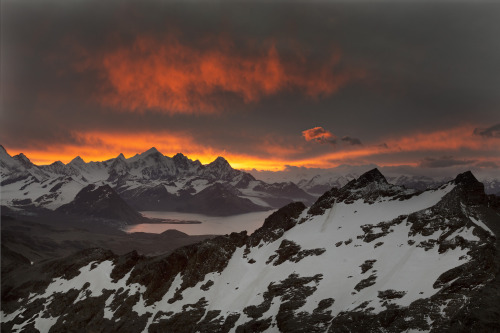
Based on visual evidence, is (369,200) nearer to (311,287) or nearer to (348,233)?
(348,233)

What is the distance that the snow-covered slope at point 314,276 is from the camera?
192ft

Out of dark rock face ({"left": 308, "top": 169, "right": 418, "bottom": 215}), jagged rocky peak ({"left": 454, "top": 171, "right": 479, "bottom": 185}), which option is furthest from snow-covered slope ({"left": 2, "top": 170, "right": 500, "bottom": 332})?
dark rock face ({"left": 308, "top": 169, "right": 418, "bottom": 215})

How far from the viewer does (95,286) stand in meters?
112

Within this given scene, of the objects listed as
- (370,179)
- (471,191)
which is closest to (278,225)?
(370,179)

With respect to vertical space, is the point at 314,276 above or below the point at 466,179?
below

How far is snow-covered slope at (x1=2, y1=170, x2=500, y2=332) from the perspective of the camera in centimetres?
5859

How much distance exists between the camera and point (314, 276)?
82500 millimetres

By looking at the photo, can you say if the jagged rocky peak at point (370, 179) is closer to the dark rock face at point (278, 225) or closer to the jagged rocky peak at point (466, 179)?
the dark rock face at point (278, 225)

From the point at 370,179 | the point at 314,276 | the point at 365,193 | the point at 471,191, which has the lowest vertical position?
the point at 314,276

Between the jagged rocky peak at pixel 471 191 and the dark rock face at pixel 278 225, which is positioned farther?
the dark rock face at pixel 278 225

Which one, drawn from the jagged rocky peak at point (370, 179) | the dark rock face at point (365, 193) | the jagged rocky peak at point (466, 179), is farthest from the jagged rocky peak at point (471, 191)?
the jagged rocky peak at point (370, 179)

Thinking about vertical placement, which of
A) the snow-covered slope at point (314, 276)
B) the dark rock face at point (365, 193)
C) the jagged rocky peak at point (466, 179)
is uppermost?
the jagged rocky peak at point (466, 179)

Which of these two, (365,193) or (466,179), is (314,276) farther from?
(365,193)

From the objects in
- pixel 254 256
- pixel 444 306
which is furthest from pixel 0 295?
pixel 444 306
